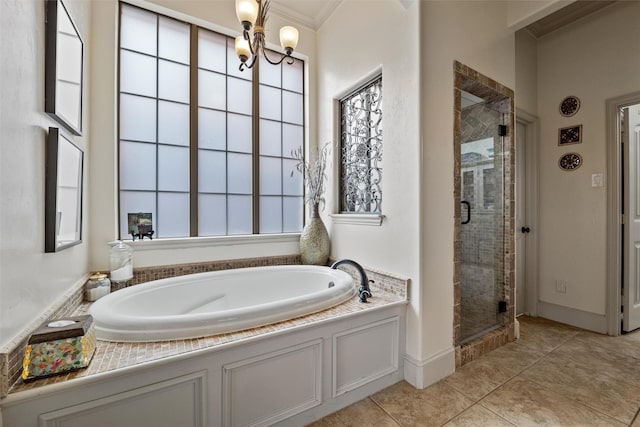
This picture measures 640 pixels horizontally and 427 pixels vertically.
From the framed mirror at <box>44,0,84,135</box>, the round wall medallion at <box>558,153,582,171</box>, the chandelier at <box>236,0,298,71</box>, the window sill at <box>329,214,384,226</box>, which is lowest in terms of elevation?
the window sill at <box>329,214,384,226</box>

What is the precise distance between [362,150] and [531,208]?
198 cm

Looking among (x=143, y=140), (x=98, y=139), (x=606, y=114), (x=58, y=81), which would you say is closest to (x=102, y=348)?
(x=58, y=81)

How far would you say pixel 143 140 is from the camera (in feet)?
6.97

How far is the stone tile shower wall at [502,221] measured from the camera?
73.0 inches

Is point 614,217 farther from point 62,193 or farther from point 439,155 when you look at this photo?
point 62,193

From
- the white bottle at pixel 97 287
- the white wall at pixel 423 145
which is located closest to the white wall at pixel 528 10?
the white wall at pixel 423 145

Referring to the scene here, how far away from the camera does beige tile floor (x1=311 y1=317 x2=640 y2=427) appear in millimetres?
1427

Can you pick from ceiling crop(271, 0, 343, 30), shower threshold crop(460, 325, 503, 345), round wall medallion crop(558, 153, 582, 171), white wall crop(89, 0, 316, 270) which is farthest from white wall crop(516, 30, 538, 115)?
white wall crop(89, 0, 316, 270)

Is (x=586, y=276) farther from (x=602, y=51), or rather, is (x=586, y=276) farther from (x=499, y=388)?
(x=602, y=51)

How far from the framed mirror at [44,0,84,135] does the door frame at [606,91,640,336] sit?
3.85 metres

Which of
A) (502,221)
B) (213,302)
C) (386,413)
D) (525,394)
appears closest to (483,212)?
(502,221)

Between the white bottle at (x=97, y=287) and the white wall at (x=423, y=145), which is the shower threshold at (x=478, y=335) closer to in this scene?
the white wall at (x=423, y=145)

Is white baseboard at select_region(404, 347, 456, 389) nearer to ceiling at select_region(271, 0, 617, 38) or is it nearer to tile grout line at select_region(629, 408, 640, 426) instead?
tile grout line at select_region(629, 408, 640, 426)

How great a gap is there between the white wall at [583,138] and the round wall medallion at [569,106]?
1.4 inches
